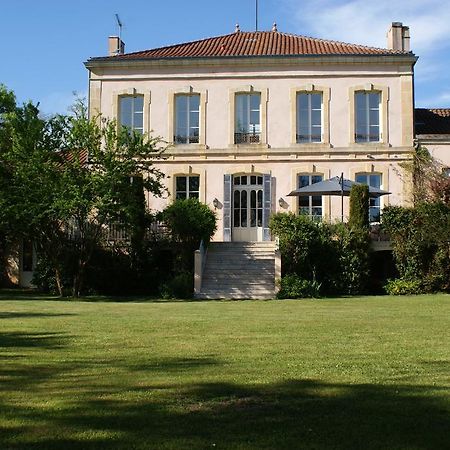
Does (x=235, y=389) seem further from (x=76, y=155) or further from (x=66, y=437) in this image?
(x=76, y=155)

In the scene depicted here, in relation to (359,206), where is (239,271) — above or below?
below

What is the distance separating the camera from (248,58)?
26594 mm

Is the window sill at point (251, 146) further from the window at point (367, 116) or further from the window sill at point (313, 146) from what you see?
the window at point (367, 116)

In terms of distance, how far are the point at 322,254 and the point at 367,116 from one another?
24.1ft

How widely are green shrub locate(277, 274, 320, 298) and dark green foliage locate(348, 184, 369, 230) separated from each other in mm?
A: 3242

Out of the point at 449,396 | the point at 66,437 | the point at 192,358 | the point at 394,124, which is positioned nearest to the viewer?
the point at 66,437

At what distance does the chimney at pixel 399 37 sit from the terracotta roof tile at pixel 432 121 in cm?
310

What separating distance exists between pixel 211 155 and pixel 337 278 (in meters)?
7.84

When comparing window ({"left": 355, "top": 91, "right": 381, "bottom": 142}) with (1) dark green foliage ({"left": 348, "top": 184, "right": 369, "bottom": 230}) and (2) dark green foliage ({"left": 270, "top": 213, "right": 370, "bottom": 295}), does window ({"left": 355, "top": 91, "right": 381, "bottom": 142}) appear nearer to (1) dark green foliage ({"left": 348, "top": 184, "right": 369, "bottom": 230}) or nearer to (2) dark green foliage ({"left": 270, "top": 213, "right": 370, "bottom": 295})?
(1) dark green foliage ({"left": 348, "top": 184, "right": 369, "bottom": 230})

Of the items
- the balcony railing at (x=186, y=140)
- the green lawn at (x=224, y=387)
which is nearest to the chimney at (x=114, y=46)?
the balcony railing at (x=186, y=140)

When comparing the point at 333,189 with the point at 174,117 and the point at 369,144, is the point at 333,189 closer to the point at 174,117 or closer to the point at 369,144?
the point at 369,144

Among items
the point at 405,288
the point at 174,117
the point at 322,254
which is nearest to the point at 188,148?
the point at 174,117

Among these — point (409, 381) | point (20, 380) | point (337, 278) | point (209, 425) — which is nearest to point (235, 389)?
point (209, 425)

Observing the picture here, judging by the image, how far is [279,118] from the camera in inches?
1048
